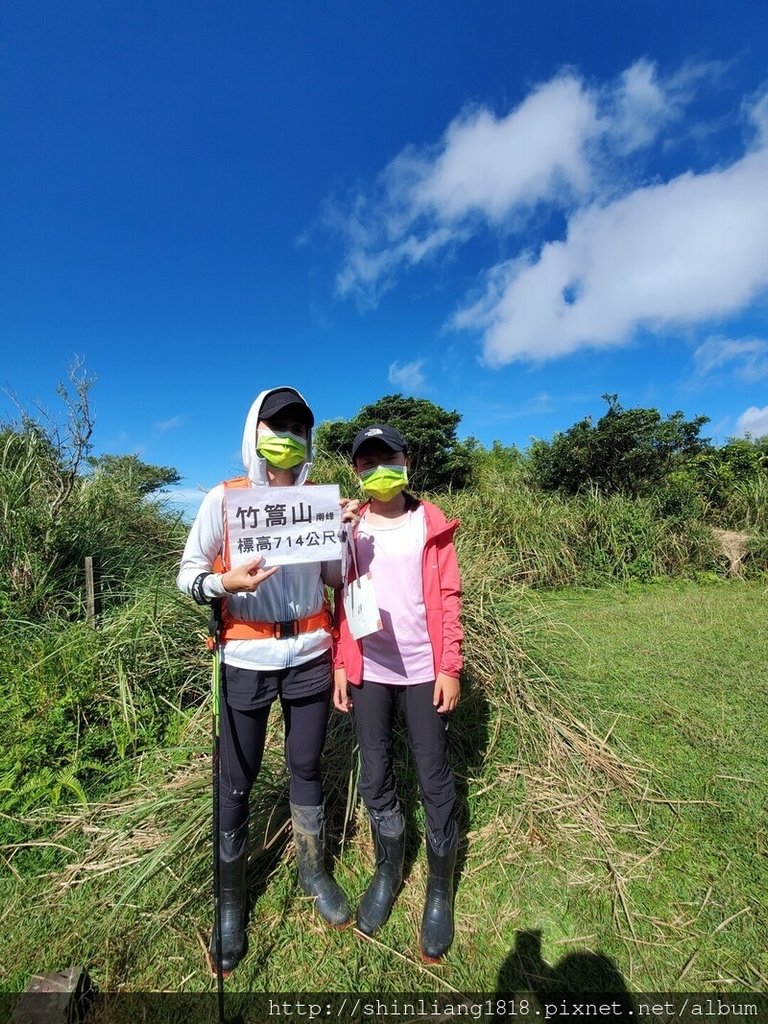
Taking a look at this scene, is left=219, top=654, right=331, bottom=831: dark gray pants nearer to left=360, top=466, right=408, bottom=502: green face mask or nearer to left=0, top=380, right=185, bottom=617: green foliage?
left=360, top=466, right=408, bottom=502: green face mask

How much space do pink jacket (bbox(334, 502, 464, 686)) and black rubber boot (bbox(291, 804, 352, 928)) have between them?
62 centimetres

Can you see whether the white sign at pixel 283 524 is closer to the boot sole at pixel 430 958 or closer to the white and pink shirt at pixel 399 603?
the white and pink shirt at pixel 399 603

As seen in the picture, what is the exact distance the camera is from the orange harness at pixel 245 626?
1.74 metres

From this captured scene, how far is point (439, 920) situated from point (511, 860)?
57cm

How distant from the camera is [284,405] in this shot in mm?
1688

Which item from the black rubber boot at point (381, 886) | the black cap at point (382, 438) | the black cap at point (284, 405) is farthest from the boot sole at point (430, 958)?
the black cap at point (284, 405)

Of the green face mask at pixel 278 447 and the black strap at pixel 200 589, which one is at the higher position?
the green face mask at pixel 278 447

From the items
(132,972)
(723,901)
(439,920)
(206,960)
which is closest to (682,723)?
(723,901)

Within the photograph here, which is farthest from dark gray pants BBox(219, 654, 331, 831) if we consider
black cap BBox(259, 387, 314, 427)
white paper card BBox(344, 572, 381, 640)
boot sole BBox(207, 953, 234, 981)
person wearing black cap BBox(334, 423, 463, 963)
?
black cap BBox(259, 387, 314, 427)

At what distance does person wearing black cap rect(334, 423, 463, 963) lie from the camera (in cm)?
182

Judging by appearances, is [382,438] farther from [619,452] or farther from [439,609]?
[619,452]

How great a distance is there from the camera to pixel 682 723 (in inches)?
134

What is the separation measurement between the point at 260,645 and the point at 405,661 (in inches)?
22.2

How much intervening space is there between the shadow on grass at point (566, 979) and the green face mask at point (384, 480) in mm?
1907
